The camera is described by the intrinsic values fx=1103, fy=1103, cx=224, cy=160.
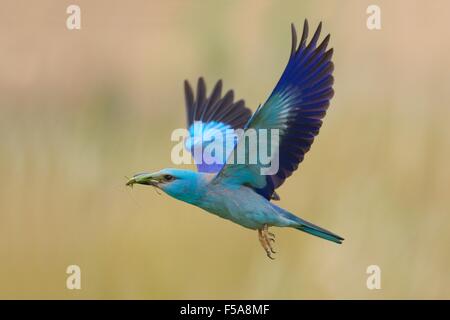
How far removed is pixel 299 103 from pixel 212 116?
117cm

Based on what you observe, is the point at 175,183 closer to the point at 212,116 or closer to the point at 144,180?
the point at 144,180

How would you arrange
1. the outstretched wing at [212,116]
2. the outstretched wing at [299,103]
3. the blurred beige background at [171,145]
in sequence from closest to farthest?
the outstretched wing at [299,103]
the outstretched wing at [212,116]
the blurred beige background at [171,145]

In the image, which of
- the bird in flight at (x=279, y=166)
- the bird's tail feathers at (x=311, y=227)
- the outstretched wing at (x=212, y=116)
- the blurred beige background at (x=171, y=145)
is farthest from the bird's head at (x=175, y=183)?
the blurred beige background at (x=171, y=145)

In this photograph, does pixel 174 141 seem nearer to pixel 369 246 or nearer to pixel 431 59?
pixel 369 246

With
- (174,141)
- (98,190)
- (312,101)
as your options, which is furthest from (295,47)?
(98,190)

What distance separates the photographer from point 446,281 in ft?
20.7

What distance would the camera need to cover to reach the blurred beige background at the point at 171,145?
6.35 meters

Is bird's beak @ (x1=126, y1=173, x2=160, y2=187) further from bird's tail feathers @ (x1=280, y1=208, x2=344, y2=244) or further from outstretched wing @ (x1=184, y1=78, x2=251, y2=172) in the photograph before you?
outstretched wing @ (x1=184, y1=78, x2=251, y2=172)

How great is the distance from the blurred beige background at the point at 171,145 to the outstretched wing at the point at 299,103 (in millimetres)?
1328

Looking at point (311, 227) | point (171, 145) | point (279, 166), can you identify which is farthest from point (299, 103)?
point (171, 145)

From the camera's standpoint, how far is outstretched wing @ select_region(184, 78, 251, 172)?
601 cm

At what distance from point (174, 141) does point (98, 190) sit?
612mm

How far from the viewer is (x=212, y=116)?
619 centimetres

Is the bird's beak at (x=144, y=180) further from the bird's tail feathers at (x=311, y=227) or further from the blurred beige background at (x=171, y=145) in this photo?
the blurred beige background at (x=171, y=145)
